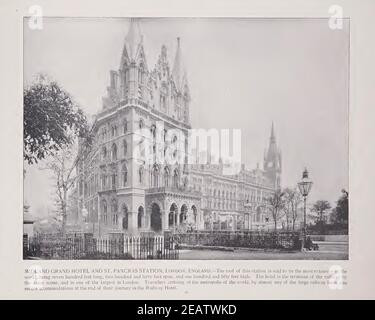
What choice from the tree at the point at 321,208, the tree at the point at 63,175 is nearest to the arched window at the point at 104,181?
the tree at the point at 63,175

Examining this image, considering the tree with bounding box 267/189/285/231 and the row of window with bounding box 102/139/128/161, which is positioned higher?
the row of window with bounding box 102/139/128/161

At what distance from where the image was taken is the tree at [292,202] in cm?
296

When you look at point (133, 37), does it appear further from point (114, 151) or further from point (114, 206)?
point (114, 206)

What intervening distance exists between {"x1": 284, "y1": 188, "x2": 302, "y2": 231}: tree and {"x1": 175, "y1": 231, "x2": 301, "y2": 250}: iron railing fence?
0.27ft

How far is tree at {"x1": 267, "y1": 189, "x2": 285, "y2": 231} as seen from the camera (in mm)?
2977

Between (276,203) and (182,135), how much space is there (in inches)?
21.6

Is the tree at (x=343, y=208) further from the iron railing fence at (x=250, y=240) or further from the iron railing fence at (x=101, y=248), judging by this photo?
the iron railing fence at (x=101, y=248)

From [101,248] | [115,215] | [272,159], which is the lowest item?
[101,248]

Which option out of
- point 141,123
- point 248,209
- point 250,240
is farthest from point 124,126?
point 250,240

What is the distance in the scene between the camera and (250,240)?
299cm

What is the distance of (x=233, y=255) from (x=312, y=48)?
A: 1044mm

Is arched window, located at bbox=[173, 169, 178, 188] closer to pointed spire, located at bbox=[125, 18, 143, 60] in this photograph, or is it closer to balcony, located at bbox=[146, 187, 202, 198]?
balcony, located at bbox=[146, 187, 202, 198]

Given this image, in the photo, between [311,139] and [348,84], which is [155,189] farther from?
[348,84]

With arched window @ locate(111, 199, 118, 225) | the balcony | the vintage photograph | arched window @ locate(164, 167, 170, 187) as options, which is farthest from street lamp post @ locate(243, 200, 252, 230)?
arched window @ locate(111, 199, 118, 225)
